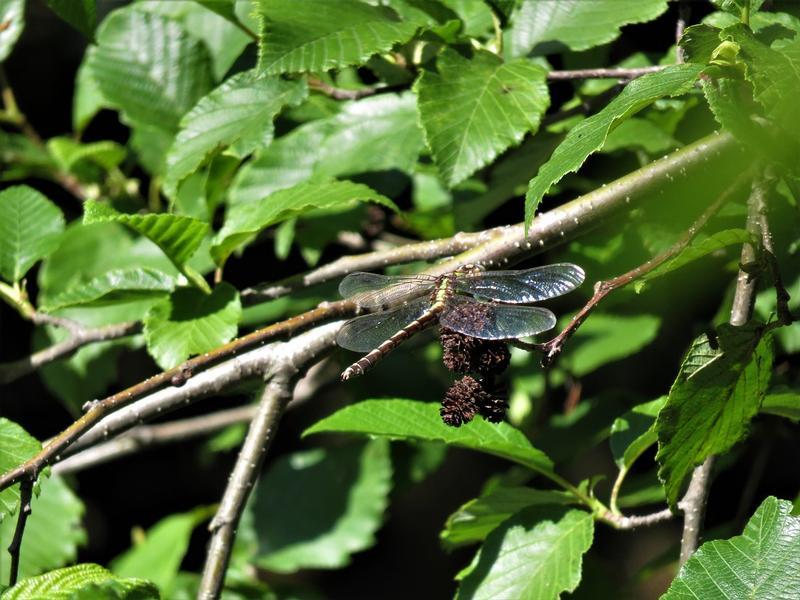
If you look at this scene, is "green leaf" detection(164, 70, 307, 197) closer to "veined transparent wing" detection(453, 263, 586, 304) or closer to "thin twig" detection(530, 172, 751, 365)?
"veined transparent wing" detection(453, 263, 586, 304)

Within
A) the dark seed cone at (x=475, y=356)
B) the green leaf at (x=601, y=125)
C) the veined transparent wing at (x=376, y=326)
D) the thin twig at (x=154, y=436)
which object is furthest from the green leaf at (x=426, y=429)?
the thin twig at (x=154, y=436)

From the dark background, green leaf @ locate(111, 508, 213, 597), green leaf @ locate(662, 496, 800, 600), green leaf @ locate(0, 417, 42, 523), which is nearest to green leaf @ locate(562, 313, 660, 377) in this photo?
the dark background

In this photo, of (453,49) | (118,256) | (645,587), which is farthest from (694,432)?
(645,587)

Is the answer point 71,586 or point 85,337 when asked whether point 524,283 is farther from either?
point 85,337

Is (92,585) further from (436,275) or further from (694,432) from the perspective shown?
(694,432)

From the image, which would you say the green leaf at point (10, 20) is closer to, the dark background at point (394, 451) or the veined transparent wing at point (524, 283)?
the dark background at point (394, 451)
